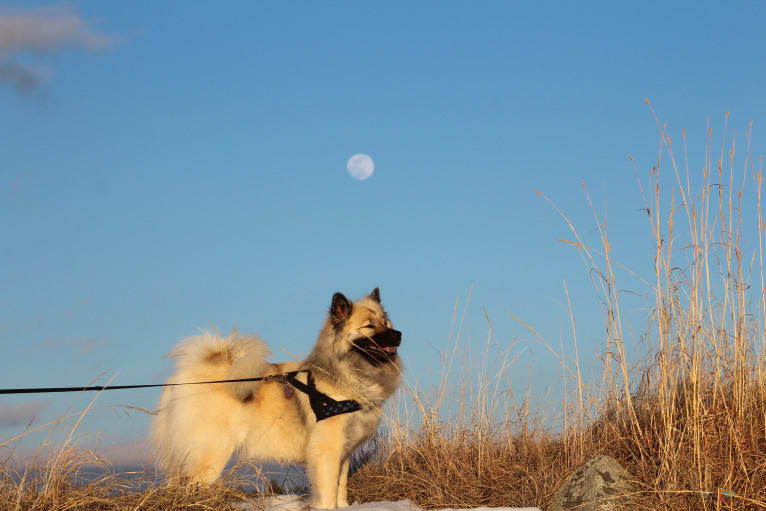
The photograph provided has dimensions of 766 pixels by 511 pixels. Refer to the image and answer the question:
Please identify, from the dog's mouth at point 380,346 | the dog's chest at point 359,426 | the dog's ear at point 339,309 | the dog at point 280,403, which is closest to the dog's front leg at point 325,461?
the dog at point 280,403

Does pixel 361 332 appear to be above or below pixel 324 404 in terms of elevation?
above

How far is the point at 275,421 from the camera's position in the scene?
18.0ft

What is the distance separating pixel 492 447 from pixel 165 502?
11.2 ft

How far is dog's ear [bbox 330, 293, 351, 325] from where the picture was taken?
5.62 metres

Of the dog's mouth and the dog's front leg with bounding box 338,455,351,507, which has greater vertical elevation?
the dog's mouth

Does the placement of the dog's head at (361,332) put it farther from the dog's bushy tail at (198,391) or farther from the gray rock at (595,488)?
the gray rock at (595,488)

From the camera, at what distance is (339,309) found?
18.5 feet

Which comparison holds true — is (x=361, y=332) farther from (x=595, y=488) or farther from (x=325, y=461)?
(x=595, y=488)

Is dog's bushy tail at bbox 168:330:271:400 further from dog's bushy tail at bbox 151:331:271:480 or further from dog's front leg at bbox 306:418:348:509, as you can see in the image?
dog's front leg at bbox 306:418:348:509

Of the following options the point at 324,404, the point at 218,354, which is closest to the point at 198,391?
A: the point at 218,354

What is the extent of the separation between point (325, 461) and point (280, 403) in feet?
2.18

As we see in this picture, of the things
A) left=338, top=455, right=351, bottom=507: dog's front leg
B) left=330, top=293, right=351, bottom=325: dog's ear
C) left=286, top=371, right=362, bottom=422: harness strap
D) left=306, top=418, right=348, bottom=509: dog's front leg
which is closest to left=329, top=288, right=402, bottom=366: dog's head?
left=330, top=293, right=351, bottom=325: dog's ear

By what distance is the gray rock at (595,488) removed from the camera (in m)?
4.43

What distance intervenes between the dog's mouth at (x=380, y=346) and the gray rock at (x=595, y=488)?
5.81 feet
